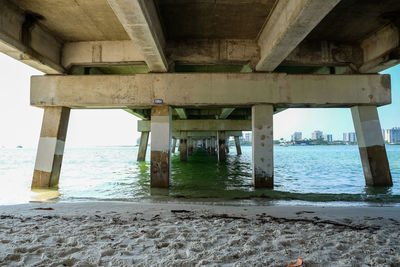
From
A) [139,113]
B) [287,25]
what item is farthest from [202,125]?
[287,25]

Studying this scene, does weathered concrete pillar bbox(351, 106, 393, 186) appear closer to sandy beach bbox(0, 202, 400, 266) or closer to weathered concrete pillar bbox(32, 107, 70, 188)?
sandy beach bbox(0, 202, 400, 266)

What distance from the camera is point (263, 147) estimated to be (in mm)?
8328

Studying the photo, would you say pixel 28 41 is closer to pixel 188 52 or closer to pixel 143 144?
pixel 188 52

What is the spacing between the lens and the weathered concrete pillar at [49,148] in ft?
27.5

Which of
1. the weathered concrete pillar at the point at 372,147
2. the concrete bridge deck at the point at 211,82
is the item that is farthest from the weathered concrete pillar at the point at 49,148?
the weathered concrete pillar at the point at 372,147

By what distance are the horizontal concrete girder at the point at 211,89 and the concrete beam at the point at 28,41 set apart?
0.75 m

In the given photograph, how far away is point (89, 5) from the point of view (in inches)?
239

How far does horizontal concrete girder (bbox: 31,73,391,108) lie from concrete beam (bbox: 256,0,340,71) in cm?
103

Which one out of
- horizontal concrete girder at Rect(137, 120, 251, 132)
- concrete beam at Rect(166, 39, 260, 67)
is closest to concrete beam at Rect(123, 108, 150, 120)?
horizontal concrete girder at Rect(137, 120, 251, 132)

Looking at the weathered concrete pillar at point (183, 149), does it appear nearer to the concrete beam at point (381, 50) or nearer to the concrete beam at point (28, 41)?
the concrete beam at point (28, 41)

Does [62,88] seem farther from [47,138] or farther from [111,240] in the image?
[111,240]

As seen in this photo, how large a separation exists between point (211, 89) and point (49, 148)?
6225mm

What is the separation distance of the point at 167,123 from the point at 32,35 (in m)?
4.83

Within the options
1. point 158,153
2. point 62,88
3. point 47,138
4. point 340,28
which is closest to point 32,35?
point 62,88
